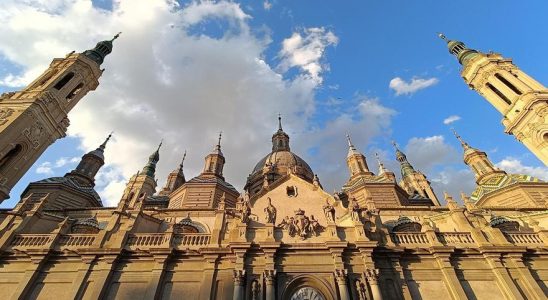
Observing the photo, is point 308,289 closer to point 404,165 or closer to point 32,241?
point 32,241

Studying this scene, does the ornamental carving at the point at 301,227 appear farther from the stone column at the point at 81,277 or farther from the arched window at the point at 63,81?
the arched window at the point at 63,81

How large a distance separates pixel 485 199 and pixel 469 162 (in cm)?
1195

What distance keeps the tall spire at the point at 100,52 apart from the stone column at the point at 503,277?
47.1 metres

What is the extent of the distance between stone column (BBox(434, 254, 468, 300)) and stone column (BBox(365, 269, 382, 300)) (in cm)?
441

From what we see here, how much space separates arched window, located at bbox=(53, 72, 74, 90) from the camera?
34181 millimetres

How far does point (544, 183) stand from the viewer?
3209 cm

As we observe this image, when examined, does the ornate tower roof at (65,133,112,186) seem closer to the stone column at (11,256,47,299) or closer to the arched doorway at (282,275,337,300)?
the stone column at (11,256,47,299)

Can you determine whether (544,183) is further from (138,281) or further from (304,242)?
(138,281)

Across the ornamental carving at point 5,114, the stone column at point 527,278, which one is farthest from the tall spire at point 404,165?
the ornamental carving at point 5,114

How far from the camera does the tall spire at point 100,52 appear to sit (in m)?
40.1

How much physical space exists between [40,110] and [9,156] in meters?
5.32

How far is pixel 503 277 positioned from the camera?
56.4ft

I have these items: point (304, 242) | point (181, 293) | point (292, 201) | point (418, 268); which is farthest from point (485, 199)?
point (181, 293)

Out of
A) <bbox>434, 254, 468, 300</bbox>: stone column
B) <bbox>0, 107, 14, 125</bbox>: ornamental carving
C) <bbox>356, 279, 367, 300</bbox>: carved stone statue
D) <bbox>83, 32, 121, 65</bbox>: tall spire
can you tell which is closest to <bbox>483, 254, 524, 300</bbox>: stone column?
<bbox>434, 254, 468, 300</bbox>: stone column
